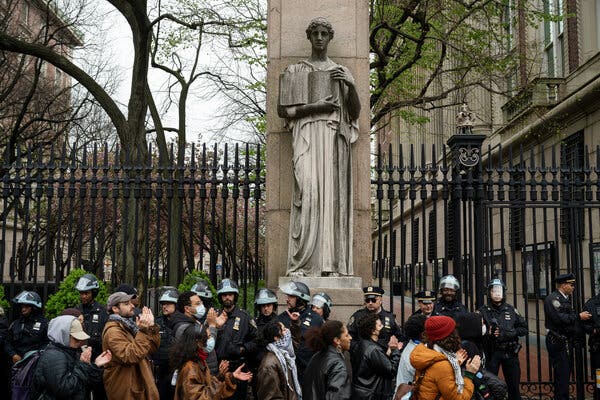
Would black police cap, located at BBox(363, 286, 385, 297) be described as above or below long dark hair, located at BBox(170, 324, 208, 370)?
above

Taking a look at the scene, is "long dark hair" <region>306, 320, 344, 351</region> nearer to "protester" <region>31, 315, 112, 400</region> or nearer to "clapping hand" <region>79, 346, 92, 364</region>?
"protester" <region>31, 315, 112, 400</region>

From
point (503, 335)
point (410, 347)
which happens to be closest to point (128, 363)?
point (410, 347)

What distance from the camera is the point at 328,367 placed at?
19.2 ft

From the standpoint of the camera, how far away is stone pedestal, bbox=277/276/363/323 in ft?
28.2

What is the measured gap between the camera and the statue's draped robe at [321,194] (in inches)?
345

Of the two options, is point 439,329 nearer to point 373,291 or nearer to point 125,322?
point 373,291

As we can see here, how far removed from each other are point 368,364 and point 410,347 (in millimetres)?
440

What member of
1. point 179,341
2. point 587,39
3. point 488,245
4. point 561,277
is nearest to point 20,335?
point 179,341

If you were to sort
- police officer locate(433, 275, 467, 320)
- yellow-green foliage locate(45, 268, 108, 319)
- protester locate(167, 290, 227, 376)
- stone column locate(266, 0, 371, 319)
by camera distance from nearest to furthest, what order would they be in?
1. protester locate(167, 290, 227, 376)
2. police officer locate(433, 275, 467, 320)
3. yellow-green foliage locate(45, 268, 108, 319)
4. stone column locate(266, 0, 371, 319)

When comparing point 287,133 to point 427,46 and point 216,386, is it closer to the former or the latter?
point 216,386

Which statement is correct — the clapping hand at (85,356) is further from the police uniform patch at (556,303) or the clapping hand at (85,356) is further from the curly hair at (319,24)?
the police uniform patch at (556,303)

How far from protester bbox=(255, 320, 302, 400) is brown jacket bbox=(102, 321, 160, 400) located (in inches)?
39.8

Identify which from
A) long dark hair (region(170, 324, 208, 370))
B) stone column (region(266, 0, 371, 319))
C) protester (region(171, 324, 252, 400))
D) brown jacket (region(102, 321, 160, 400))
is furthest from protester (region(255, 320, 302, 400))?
stone column (region(266, 0, 371, 319))

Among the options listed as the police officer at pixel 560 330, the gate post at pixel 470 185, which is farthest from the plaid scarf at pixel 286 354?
the police officer at pixel 560 330
